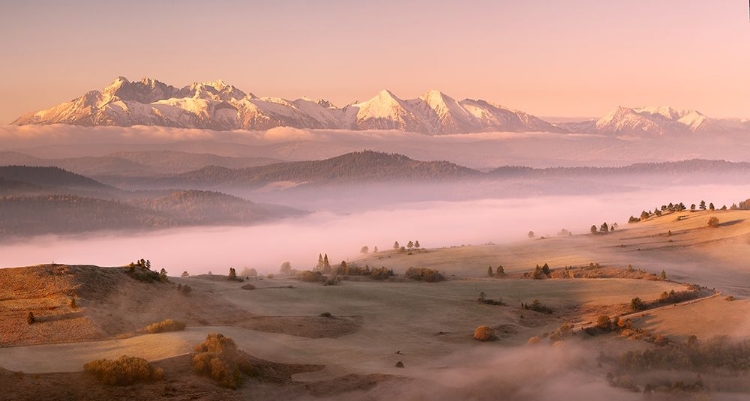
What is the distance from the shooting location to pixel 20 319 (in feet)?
192

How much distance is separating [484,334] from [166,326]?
29.2 meters

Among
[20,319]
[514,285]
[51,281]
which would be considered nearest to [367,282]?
[514,285]

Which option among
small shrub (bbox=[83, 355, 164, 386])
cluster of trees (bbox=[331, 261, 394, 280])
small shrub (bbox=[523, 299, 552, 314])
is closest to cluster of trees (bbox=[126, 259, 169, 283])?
small shrub (bbox=[83, 355, 164, 386])

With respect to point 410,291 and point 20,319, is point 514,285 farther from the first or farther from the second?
point 20,319

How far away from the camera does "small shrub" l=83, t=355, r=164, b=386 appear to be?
153ft

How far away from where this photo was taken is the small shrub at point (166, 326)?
6069cm

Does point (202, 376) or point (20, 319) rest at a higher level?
point (20, 319)

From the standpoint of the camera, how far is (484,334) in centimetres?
7144

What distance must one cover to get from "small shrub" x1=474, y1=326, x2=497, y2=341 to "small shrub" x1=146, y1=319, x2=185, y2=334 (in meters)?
27.3

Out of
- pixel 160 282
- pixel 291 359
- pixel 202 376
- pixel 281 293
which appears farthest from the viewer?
pixel 281 293

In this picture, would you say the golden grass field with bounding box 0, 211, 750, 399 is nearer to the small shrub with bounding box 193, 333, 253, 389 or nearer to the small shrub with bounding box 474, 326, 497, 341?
the small shrub with bounding box 474, 326, 497, 341

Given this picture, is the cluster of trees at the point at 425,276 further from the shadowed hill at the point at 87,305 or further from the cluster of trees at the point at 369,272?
the shadowed hill at the point at 87,305

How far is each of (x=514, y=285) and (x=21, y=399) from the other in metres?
75.4

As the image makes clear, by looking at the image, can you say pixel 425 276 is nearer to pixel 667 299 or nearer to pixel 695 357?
pixel 667 299
